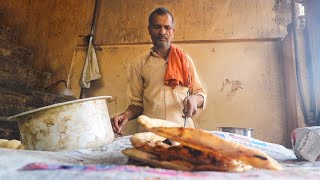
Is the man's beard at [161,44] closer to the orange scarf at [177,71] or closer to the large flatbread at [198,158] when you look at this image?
the orange scarf at [177,71]

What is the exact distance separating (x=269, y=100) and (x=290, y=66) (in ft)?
1.83

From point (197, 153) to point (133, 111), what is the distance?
5.70 ft

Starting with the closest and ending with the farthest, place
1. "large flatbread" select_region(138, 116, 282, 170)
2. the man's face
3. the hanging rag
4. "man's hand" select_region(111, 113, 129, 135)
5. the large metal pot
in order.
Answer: "large flatbread" select_region(138, 116, 282, 170)
the large metal pot
"man's hand" select_region(111, 113, 129, 135)
the man's face
the hanging rag

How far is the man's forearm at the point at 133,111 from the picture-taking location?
7.93 feet

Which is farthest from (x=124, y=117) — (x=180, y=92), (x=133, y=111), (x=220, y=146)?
(x=220, y=146)

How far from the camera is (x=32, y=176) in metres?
0.63

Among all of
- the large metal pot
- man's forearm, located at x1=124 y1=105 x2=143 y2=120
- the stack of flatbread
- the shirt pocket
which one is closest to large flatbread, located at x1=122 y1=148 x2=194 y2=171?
the stack of flatbread

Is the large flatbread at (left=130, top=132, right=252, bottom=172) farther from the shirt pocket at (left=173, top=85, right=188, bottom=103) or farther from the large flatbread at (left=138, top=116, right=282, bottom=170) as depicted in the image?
the shirt pocket at (left=173, top=85, right=188, bottom=103)

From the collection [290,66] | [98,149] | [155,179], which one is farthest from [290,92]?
[155,179]

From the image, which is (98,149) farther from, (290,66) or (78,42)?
(78,42)

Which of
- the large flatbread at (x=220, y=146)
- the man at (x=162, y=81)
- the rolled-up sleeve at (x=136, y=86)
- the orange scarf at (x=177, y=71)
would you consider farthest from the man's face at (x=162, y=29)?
the large flatbread at (x=220, y=146)

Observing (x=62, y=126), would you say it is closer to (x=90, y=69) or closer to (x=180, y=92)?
(x=180, y=92)

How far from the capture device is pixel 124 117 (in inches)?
84.3

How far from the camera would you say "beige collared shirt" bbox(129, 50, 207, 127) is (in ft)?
8.13
